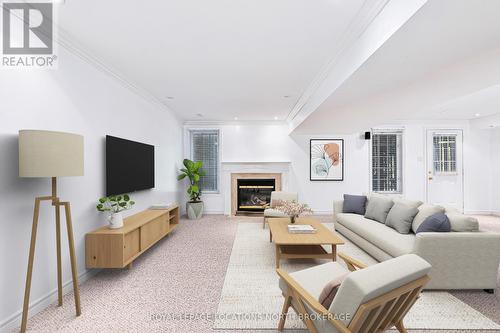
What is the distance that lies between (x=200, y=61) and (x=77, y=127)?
1.63 metres

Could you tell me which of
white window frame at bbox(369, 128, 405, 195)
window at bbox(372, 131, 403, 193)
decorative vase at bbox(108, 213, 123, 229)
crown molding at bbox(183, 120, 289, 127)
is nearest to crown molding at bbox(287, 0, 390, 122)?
crown molding at bbox(183, 120, 289, 127)

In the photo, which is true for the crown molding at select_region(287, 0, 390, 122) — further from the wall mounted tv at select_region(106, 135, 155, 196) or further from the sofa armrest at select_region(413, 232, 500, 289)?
the wall mounted tv at select_region(106, 135, 155, 196)

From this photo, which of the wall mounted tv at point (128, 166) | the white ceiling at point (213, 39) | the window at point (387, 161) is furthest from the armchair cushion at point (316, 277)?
the window at point (387, 161)

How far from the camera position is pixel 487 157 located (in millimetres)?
6145

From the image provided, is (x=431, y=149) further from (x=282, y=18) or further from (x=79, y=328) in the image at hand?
(x=79, y=328)

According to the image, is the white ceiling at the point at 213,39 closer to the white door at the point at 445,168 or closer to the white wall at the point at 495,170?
the white door at the point at 445,168

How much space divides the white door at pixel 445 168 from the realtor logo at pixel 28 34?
8042 mm

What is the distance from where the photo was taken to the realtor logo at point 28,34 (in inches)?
73.7

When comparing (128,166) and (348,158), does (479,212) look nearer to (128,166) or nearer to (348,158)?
(348,158)

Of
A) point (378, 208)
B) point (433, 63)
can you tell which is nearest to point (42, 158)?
point (433, 63)

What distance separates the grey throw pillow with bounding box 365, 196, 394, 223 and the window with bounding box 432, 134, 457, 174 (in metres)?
3.80

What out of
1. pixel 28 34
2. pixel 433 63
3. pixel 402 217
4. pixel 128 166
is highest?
pixel 28 34

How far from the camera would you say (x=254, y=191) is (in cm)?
643

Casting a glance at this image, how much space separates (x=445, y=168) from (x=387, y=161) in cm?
155
